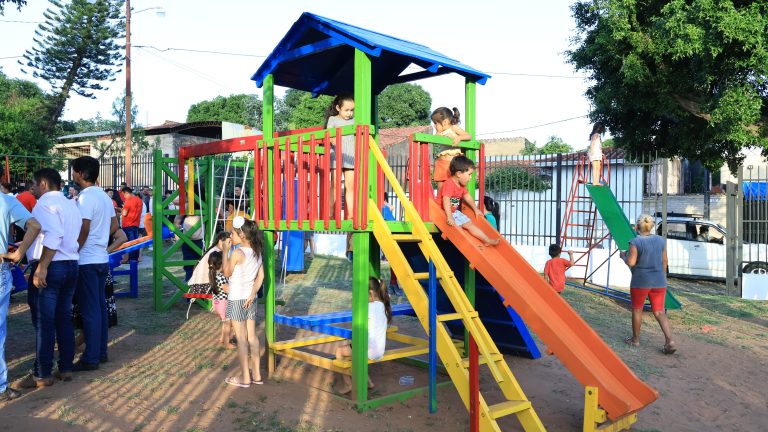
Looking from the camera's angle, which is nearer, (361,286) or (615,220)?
(361,286)

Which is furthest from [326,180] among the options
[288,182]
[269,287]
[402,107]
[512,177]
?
[402,107]

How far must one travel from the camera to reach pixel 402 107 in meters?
45.5

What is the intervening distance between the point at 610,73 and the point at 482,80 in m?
10.3

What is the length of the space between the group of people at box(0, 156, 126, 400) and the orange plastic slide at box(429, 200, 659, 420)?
3304mm

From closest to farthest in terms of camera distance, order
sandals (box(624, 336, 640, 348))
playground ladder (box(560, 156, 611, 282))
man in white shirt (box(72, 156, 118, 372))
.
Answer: man in white shirt (box(72, 156, 118, 372)) → sandals (box(624, 336, 640, 348)) → playground ladder (box(560, 156, 611, 282))

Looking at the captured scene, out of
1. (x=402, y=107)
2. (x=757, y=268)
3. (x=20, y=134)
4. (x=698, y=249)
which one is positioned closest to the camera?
(x=757, y=268)

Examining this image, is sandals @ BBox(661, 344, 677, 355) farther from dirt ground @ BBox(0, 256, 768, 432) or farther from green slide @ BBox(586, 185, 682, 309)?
green slide @ BBox(586, 185, 682, 309)

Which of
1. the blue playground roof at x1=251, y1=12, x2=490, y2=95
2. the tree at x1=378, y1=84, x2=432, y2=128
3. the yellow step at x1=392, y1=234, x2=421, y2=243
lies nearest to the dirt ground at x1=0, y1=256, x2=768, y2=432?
the yellow step at x1=392, y1=234, x2=421, y2=243

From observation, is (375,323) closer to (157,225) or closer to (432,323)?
(432,323)

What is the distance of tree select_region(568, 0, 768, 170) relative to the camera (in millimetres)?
12523

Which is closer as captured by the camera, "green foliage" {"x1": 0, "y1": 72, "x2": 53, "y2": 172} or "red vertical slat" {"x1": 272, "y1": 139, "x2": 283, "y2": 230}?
"red vertical slat" {"x1": 272, "y1": 139, "x2": 283, "y2": 230}

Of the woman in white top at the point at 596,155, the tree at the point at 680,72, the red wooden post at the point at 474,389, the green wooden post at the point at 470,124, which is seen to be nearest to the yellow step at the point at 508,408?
the red wooden post at the point at 474,389

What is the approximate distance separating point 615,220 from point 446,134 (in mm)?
5686

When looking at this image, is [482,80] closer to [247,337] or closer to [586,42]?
[247,337]
